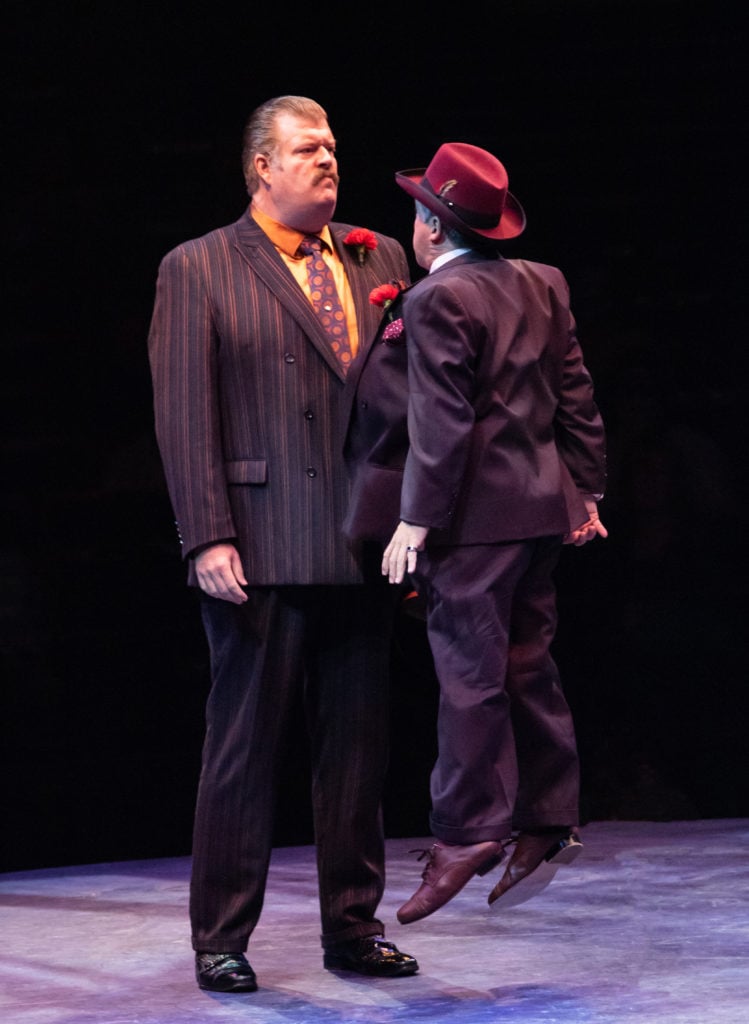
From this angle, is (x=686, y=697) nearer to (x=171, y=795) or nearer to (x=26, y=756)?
(x=171, y=795)

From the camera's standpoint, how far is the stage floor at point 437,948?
301 cm

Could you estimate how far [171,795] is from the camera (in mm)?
4676

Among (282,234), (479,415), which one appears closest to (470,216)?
(479,415)

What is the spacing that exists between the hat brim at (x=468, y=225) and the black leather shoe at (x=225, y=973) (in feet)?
4.44

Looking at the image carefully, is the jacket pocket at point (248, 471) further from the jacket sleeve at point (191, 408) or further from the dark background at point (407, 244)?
the dark background at point (407, 244)

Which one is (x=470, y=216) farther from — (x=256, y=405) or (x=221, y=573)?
(x=221, y=573)

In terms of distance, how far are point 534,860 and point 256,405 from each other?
3.12ft

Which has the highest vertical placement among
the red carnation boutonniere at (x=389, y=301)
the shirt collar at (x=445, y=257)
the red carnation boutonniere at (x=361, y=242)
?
the red carnation boutonniere at (x=361, y=242)

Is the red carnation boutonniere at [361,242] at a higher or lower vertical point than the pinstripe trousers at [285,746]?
higher

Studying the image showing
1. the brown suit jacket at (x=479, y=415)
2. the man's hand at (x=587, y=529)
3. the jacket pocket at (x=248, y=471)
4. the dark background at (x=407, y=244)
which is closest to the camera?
the brown suit jacket at (x=479, y=415)

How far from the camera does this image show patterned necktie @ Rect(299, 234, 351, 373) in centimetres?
327

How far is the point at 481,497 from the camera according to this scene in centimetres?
296

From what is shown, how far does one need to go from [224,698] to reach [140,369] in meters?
1.52

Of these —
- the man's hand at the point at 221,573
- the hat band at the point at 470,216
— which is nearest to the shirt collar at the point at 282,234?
the hat band at the point at 470,216
